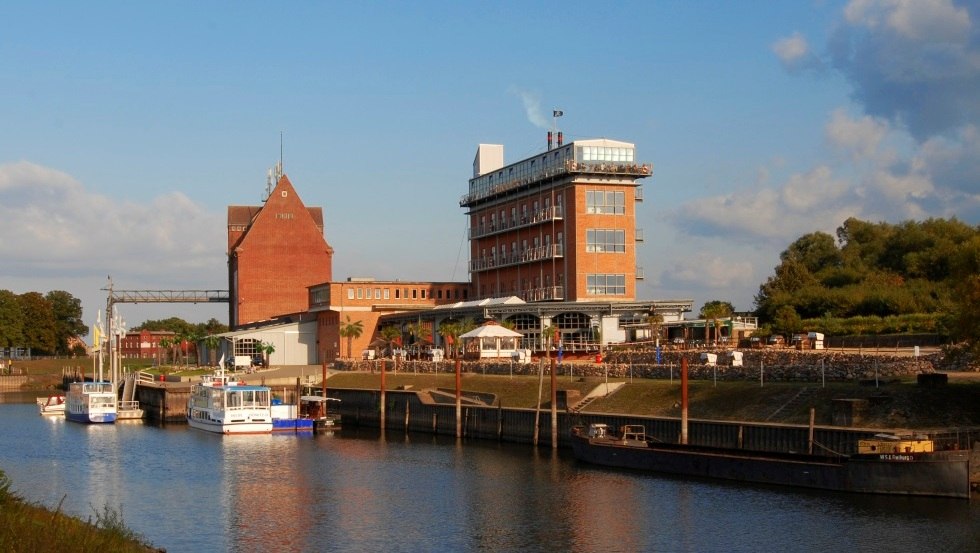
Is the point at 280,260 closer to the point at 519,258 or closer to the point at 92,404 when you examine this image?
the point at 519,258

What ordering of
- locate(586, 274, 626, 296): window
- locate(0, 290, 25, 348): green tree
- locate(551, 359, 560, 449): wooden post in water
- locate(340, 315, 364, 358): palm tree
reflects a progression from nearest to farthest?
locate(551, 359, 560, 449): wooden post in water, locate(586, 274, 626, 296): window, locate(340, 315, 364, 358): palm tree, locate(0, 290, 25, 348): green tree

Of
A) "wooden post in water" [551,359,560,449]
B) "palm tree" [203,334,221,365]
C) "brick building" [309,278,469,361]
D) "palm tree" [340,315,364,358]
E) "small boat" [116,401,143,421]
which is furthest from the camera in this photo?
"palm tree" [203,334,221,365]

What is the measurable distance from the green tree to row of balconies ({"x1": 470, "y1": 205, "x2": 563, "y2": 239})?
100483 millimetres

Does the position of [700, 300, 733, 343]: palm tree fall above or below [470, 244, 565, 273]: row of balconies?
below

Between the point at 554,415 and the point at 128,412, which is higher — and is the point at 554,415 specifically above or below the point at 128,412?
above

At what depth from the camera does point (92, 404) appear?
100812 mm

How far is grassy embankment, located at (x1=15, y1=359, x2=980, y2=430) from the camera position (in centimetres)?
5231

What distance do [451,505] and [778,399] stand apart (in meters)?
19.4

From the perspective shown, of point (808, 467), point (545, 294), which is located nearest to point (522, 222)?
point (545, 294)

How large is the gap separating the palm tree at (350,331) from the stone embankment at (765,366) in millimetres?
37076

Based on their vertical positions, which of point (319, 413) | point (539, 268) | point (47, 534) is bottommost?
point (319, 413)

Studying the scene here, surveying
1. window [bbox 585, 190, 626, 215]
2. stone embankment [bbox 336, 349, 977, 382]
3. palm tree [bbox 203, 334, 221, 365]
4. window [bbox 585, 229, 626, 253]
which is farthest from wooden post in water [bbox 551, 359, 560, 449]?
Answer: palm tree [bbox 203, 334, 221, 365]

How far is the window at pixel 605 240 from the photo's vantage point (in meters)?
112

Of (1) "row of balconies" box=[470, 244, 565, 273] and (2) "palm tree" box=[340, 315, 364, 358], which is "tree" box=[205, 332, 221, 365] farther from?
(1) "row of balconies" box=[470, 244, 565, 273]
